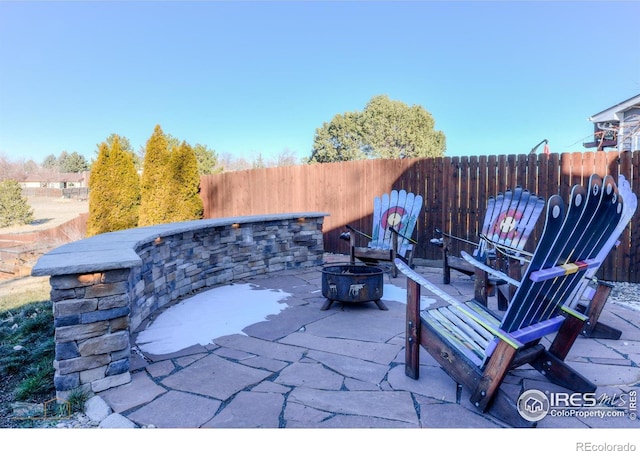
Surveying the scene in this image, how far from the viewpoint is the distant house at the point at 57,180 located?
33.0m

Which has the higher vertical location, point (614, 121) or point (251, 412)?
point (614, 121)

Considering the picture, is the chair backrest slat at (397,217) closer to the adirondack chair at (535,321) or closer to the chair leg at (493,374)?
the adirondack chair at (535,321)

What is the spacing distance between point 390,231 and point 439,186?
1.66m

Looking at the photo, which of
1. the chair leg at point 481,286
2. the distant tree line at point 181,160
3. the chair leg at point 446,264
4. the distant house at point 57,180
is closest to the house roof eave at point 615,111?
the distant tree line at point 181,160

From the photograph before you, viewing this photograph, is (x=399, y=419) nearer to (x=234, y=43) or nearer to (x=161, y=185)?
(x=234, y=43)

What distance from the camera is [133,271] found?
2.86 meters

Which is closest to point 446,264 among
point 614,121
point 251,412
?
point 251,412

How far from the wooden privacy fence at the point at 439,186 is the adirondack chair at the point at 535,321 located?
11.5 ft

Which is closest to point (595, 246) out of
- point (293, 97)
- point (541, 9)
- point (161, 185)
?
point (541, 9)

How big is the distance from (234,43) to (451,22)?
2965 mm

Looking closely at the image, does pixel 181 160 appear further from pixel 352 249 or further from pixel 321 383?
pixel 321 383

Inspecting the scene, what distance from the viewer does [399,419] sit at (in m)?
1.69

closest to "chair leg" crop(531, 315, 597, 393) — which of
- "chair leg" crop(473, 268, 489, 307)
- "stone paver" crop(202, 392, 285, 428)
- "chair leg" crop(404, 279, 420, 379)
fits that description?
"chair leg" crop(404, 279, 420, 379)

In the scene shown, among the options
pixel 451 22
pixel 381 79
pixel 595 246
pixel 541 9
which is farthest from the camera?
pixel 381 79
